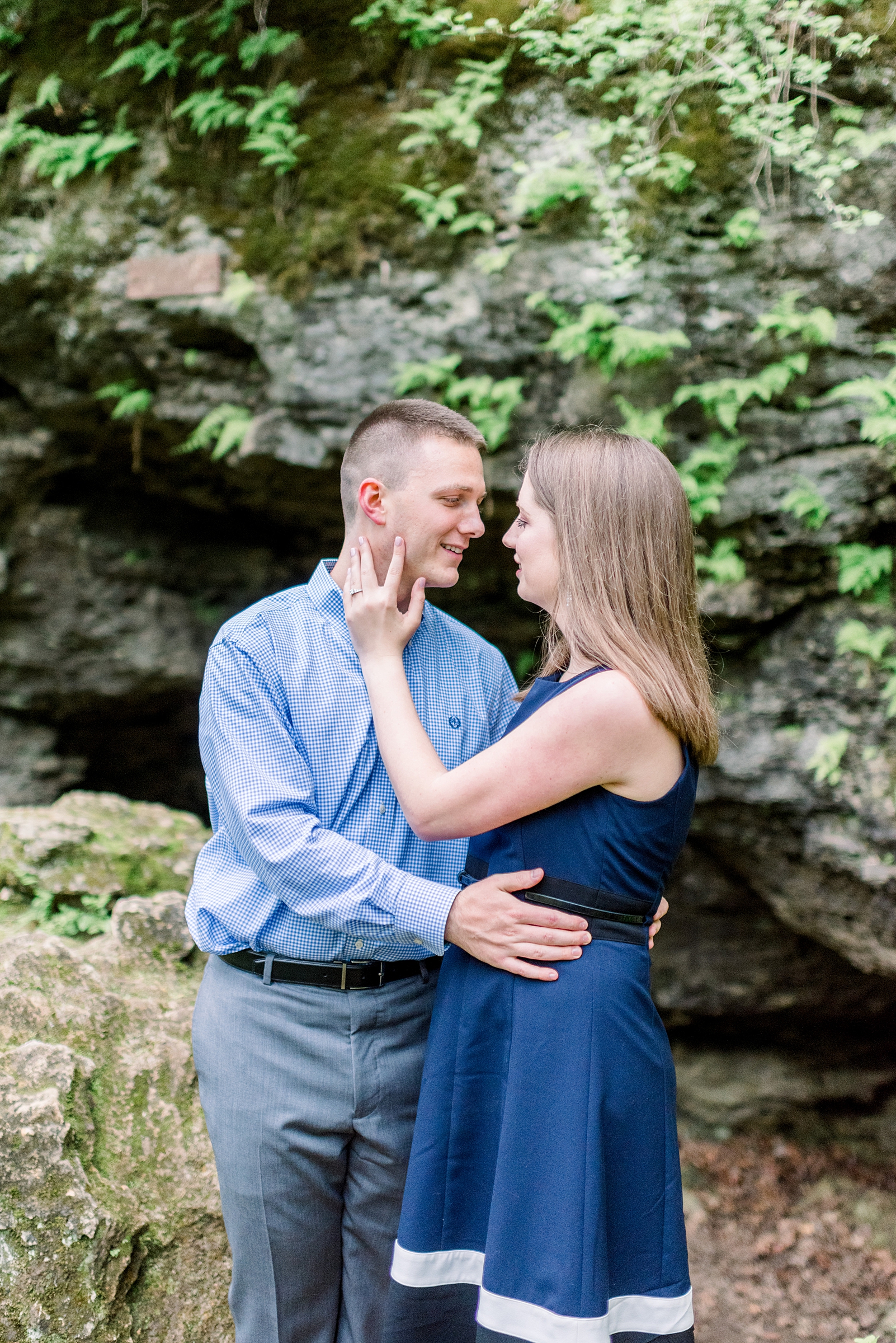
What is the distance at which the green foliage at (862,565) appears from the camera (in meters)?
4.40

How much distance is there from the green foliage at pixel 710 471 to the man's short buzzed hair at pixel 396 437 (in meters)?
2.06

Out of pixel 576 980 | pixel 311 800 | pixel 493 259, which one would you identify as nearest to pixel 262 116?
pixel 493 259

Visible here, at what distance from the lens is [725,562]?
15.1 ft

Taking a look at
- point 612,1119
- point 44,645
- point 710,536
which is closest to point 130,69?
point 44,645

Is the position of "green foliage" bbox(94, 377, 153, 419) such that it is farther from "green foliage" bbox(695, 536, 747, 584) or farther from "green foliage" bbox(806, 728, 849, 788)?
"green foliage" bbox(806, 728, 849, 788)

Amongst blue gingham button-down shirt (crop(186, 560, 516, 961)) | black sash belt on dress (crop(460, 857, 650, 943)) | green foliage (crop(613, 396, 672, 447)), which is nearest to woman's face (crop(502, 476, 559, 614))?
blue gingham button-down shirt (crop(186, 560, 516, 961))

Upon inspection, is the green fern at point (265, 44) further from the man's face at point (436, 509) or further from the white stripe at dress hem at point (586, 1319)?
the white stripe at dress hem at point (586, 1319)

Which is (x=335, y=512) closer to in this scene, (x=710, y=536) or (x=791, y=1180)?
(x=710, y=536)

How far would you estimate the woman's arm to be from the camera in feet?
7.14

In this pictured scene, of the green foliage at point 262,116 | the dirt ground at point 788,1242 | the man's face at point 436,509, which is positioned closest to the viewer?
the man's face at point 436,509

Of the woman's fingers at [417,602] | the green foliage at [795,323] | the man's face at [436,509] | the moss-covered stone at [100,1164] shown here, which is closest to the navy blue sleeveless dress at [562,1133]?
the woman's fingers at [417,602]

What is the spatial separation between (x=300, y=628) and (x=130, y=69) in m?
4.12

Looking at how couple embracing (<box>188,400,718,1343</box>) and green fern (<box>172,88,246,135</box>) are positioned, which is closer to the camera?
couple embracing (<box>188,400,718,1343</box>)

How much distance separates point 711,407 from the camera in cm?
446
